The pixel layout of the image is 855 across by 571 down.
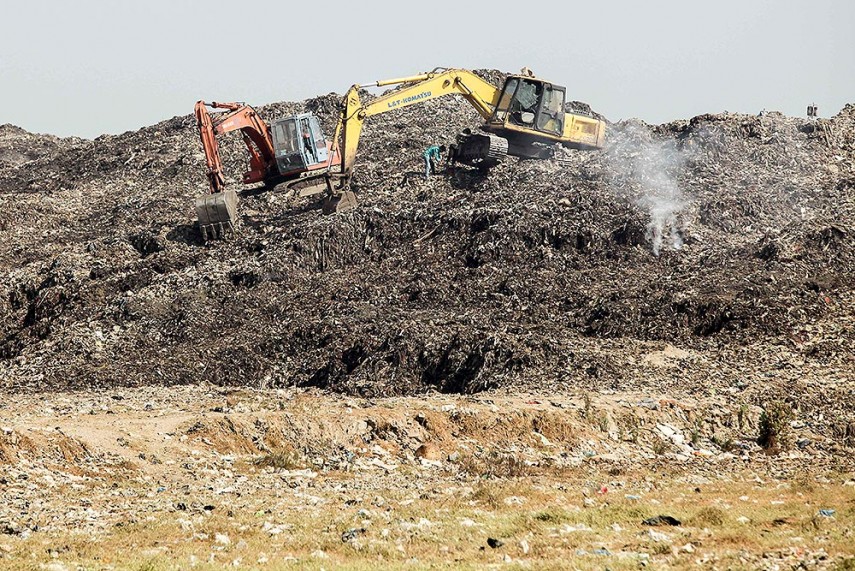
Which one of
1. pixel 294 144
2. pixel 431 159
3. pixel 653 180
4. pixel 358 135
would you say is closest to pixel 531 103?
pixel 431 159

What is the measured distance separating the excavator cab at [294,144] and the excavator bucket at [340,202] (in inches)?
43.9

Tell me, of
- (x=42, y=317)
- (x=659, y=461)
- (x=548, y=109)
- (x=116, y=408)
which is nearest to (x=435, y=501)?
(x=659, y=461)

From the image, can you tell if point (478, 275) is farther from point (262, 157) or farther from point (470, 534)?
point (470, 534)

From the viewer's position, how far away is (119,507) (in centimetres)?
1062

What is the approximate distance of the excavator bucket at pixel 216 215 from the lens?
79.9ft

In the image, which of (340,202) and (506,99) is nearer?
(340,202)

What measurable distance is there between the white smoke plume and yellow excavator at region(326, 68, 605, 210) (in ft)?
4.82

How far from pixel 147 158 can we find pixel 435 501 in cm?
2493

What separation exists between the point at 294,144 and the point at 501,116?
5.27 m

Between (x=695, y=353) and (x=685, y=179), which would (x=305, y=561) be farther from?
(x=685, y=179)

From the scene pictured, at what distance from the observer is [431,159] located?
27141mm

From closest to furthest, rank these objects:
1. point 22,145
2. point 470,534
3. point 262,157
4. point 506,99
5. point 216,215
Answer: point 470,534
point 216,215
point 262,157
point 506,99
point 22,145

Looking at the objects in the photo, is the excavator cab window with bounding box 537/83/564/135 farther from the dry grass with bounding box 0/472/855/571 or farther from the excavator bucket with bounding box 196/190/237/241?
the dry grass with bounding box 0/472/855/571

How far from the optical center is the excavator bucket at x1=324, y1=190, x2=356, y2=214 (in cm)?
2502
